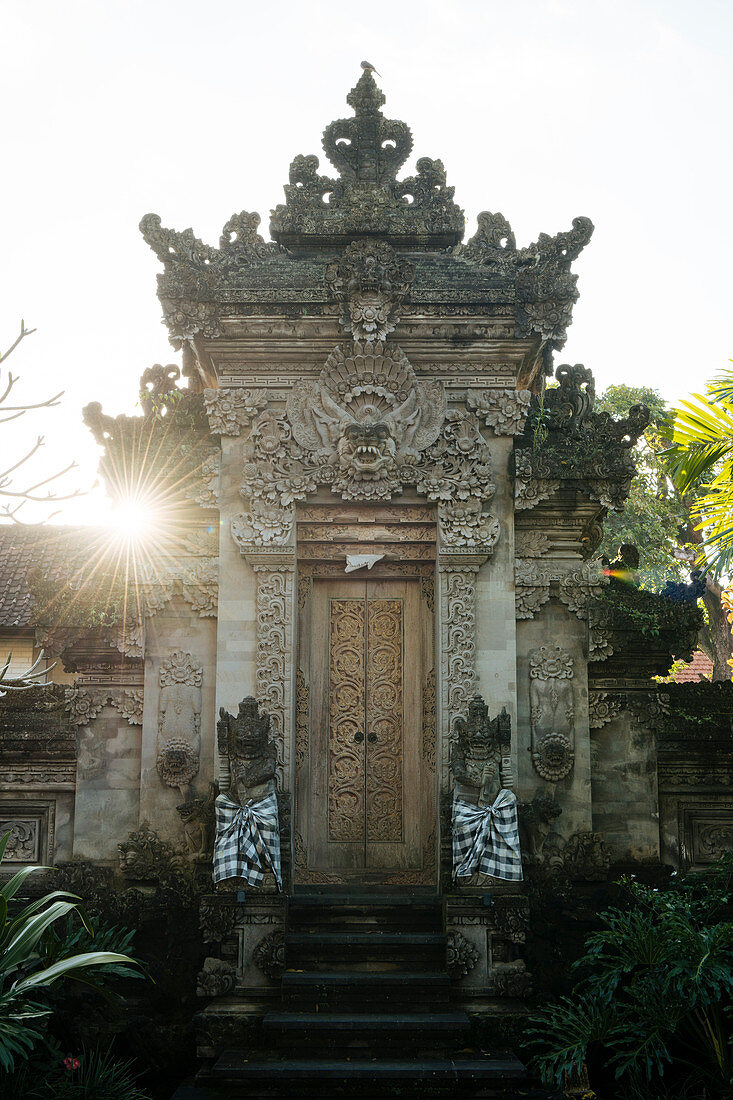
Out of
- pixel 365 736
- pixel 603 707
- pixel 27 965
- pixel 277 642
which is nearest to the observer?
pixel 27 965

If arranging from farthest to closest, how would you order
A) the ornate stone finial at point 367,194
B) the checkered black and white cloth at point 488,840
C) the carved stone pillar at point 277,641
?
the ornate stone finial at point 367,194, the carved stone pillar at point 277,641, the checkered black and white cloth at point 488,840

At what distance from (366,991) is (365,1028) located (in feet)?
1.46

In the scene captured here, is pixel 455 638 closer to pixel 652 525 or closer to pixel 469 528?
pixel 469 528

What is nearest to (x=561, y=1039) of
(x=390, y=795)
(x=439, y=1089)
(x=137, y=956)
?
(x=439, y=1089)

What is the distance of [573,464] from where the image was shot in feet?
32.4

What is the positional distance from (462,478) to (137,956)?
5267 millimetres

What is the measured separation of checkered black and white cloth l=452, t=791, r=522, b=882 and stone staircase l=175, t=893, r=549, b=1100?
741mm

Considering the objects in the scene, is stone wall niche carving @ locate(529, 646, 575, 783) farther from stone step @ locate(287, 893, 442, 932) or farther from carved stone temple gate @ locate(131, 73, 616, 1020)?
stone step @ locate(287, 893, 442, 932)

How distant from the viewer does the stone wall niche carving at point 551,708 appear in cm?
960

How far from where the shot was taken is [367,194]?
10.7m

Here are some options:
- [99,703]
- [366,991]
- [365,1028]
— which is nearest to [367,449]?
[99,703]

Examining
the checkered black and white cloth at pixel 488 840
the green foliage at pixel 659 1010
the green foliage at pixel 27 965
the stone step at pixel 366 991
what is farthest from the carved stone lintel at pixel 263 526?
the green foliage at pixel 659 1010

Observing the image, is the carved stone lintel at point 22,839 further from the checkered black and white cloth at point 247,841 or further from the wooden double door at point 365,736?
the wooden double door at point 365,736

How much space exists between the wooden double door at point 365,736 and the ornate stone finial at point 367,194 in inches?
143
